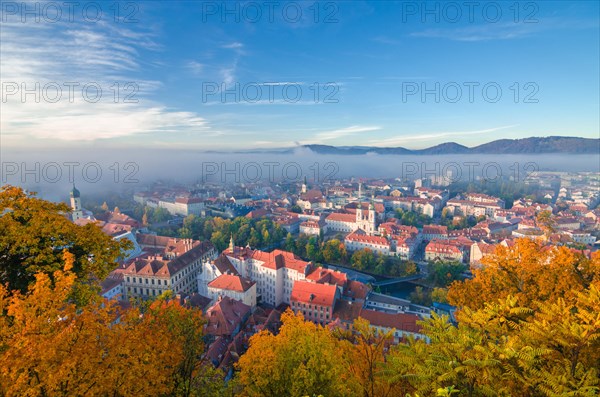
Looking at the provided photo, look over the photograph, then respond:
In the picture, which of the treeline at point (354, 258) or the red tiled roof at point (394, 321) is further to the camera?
the treeline at point (354, 258)

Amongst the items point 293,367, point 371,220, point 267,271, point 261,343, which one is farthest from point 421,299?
point 371,220

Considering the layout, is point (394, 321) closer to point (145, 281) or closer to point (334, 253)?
point (334, 253)

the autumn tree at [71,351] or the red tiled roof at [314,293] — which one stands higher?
the autumn tree at [71,351]

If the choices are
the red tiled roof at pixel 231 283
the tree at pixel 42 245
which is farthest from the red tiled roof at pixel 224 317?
the tree at pixel 42 245

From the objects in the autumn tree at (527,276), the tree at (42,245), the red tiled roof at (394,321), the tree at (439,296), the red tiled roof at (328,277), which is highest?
the tree at (42,245)

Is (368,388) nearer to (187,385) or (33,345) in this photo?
(187,385)

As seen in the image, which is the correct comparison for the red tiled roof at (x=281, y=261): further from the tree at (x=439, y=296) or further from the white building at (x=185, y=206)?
the white building at (x=185, y=206)
